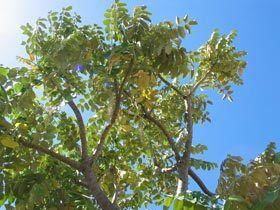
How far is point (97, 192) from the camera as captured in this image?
7258 mm

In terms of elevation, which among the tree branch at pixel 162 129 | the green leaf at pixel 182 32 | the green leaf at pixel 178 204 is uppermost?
the green leaf at pixel 182 32

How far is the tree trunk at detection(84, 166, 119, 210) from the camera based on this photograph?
7.15m

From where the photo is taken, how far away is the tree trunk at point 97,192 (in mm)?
7152

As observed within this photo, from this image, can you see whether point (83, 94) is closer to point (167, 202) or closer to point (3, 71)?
point (3, 71)

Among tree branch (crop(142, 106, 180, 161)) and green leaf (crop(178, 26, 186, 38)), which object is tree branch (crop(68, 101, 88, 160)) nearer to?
tree branch (crop(142, 106, 180, 161))

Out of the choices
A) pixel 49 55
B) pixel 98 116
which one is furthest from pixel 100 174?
pixel 49 55

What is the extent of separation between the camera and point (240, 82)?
9.11m

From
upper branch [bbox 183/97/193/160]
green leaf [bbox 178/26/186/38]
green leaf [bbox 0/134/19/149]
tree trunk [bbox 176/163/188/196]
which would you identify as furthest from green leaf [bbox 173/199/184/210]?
upper branch [bbox 183/97/193/160]

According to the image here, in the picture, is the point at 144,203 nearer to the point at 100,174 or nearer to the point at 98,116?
the point at 100,174

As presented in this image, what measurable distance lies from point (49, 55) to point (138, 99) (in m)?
1.63

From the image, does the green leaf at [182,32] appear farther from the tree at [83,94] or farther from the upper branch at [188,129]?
the upper branch at [188,129]

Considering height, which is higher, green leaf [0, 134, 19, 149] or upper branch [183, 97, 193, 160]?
upper branch [183, 97, 193, 160]

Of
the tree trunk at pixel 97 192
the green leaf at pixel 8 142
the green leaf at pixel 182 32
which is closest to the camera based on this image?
the green leaf at pixel 8 142

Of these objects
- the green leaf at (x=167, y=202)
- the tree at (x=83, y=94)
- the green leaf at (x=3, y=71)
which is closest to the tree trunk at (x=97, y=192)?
the tree at (x=83, y=94)
